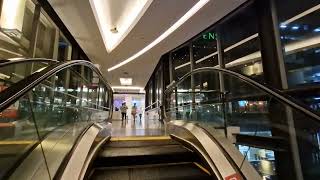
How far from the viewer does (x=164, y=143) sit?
355 centimetres

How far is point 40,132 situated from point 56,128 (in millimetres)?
442

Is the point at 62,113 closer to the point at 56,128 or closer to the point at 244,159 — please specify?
the point at 56,128

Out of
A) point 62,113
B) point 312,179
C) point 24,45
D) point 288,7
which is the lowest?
point 312,179

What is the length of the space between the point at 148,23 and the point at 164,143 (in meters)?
4.22

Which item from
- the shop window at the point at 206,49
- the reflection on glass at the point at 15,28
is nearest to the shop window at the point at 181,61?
the shop window at the point at 206,49

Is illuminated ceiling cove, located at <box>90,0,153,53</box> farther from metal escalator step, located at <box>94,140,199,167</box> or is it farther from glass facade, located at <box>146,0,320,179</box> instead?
metal escalator step, located at <box>94,140,199,167</box>

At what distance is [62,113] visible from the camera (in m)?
2.84

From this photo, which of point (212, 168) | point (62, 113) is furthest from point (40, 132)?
point (212, 168)

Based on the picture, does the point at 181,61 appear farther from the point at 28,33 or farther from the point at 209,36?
the point at 28,33

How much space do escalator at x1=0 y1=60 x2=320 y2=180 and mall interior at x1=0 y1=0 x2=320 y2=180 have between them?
0.01m

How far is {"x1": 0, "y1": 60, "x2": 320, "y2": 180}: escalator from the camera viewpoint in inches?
65.2

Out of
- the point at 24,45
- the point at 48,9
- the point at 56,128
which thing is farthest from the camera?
the point at 48,9

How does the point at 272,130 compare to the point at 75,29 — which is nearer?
the point at 272,130

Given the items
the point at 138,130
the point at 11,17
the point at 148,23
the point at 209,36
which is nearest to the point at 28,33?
the point at 11,17
